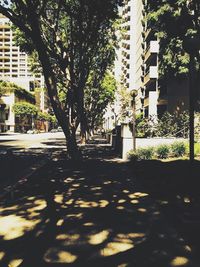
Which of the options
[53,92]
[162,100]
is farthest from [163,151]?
[162,100]

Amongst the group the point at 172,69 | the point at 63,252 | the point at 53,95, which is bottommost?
the point at 63,252

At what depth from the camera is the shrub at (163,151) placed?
17812 mm

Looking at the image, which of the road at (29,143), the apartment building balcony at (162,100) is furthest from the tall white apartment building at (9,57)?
the apartment building balcony at (162,100)

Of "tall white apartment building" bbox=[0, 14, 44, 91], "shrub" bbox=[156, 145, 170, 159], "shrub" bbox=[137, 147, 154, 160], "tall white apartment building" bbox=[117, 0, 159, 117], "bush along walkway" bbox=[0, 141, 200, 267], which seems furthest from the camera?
"tall white apartment building" bbox=[0, 14, 44, 91]

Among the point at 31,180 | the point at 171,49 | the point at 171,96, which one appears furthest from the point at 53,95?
the point at 171,96

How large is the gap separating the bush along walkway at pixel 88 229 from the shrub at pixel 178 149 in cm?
823

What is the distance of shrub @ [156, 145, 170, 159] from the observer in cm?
1781

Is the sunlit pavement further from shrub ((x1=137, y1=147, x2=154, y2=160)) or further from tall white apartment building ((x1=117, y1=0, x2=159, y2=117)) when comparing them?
shrub ((x1=137, y1=147, x2=154, y2=160))

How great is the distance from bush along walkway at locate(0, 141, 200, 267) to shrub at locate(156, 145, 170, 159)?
7.67 meters

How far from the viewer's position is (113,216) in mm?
7078

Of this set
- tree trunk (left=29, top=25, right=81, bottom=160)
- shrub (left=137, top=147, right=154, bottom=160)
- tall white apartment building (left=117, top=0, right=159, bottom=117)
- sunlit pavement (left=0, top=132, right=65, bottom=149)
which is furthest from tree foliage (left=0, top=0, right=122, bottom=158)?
tall white apartment building (left=117, top=0, right=159, bottom=117)

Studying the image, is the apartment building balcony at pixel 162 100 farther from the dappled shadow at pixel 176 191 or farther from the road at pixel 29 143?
the dappled shadow at pixel 176 191

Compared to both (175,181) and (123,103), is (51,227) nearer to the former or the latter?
(175,181)

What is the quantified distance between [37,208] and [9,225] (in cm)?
139
